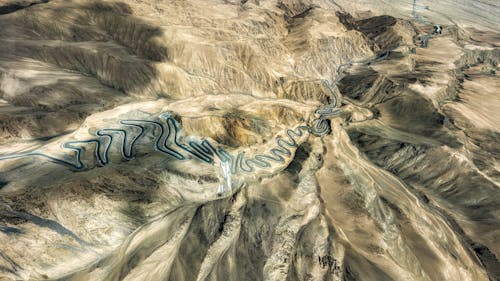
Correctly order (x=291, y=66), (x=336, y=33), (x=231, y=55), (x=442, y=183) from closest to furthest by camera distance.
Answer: (x=442, y=183), (x=231, y=55), (x=291, y=66), (x=336, y=33)

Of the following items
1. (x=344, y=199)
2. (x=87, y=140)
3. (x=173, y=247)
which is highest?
(x=87, y=140)

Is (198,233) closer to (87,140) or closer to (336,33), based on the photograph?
(87,140)

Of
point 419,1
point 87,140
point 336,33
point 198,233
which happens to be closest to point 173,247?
point 198,233

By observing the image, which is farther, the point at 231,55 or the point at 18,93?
the point at 231,55

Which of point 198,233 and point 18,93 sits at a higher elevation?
point 18,93

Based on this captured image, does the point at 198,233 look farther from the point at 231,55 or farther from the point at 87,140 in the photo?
the point at 231,55

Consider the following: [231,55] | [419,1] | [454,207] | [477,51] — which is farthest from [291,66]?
[419,1]

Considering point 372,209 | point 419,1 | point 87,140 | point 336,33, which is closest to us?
point 372,209
